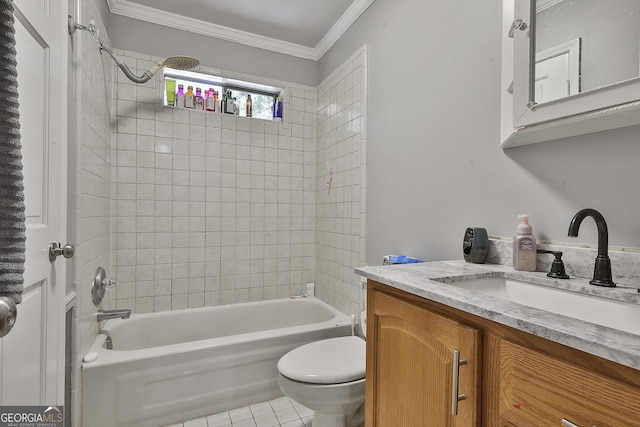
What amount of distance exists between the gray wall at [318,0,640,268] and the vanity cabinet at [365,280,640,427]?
55 centimetres

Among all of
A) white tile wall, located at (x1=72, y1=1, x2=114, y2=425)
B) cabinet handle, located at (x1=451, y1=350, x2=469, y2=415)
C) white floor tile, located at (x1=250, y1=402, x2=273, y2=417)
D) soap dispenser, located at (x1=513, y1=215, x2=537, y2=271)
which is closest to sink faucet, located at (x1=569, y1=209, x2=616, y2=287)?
soap dispenser, located at (x1=513, y1=215, x2=537, y2=271)

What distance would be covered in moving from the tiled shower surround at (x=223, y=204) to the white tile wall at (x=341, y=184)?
16 millimetres

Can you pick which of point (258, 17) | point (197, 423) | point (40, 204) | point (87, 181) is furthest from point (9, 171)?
point (258, 17)

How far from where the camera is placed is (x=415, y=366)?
0.80 meters

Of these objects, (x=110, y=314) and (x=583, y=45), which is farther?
(x=110, y=314)

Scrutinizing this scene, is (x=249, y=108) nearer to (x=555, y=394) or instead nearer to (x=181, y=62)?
(x=181, y=62)

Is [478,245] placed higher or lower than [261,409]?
higher

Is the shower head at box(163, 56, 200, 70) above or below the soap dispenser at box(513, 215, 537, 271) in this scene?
above

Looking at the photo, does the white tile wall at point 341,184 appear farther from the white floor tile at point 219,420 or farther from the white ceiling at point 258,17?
the white floor tile at point 219,420

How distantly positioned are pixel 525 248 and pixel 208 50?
252cm

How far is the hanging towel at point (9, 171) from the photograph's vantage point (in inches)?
21.0

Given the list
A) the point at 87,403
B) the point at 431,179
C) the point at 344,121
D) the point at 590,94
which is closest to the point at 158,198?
the point at 87,403

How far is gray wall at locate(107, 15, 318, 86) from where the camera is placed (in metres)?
2.20

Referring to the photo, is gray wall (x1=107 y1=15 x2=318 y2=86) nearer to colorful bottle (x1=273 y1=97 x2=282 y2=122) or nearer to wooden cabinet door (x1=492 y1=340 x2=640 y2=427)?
colorful bottle (x1=273 y1=97 x2=282 y2=122)
